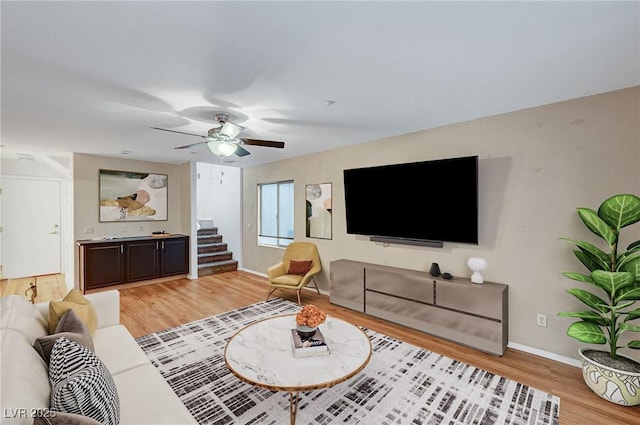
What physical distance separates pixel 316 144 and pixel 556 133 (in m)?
2.91

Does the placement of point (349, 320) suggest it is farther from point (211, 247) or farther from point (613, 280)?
point (211, 247)

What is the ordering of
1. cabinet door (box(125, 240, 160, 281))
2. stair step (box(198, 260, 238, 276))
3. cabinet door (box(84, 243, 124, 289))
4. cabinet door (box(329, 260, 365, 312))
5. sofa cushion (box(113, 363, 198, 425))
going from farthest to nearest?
stair step (box(198, 260, 238, 276)) < cabinet door (box(125, 240, 160, 281)) < cabinet door (box(84, 243, 124, 289)) < cabinet door (box(329, 260, 365, 312)) < sofa cushion (box(113, 363, 198, 425))

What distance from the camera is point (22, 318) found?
179cm

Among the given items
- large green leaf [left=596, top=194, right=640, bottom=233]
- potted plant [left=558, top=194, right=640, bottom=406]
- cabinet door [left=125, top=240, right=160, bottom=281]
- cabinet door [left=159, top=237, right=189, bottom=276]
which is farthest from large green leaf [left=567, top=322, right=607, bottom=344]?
cabinet door [left=125, top=240, right=160, bottom=281]

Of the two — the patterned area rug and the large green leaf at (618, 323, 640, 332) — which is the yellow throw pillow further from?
the large green leaf at (618, 323, 640, 332)

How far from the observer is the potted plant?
6.73 ft

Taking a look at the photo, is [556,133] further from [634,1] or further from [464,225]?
[634,1]

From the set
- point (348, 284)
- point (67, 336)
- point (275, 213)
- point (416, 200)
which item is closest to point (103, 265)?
point (275, 213)

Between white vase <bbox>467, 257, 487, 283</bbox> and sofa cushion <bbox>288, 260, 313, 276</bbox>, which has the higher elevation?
→ white vase <bbox>467, 257, 487, 283</bbox>

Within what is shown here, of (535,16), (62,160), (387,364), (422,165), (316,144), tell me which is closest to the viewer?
(535,16)

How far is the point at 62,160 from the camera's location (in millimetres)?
5500

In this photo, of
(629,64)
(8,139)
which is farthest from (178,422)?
(8,139)

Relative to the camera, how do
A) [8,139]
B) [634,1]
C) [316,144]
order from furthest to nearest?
[316,144]
[8,139]
[634,1]

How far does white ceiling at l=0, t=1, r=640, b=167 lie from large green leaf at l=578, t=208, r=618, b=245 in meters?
1.08
